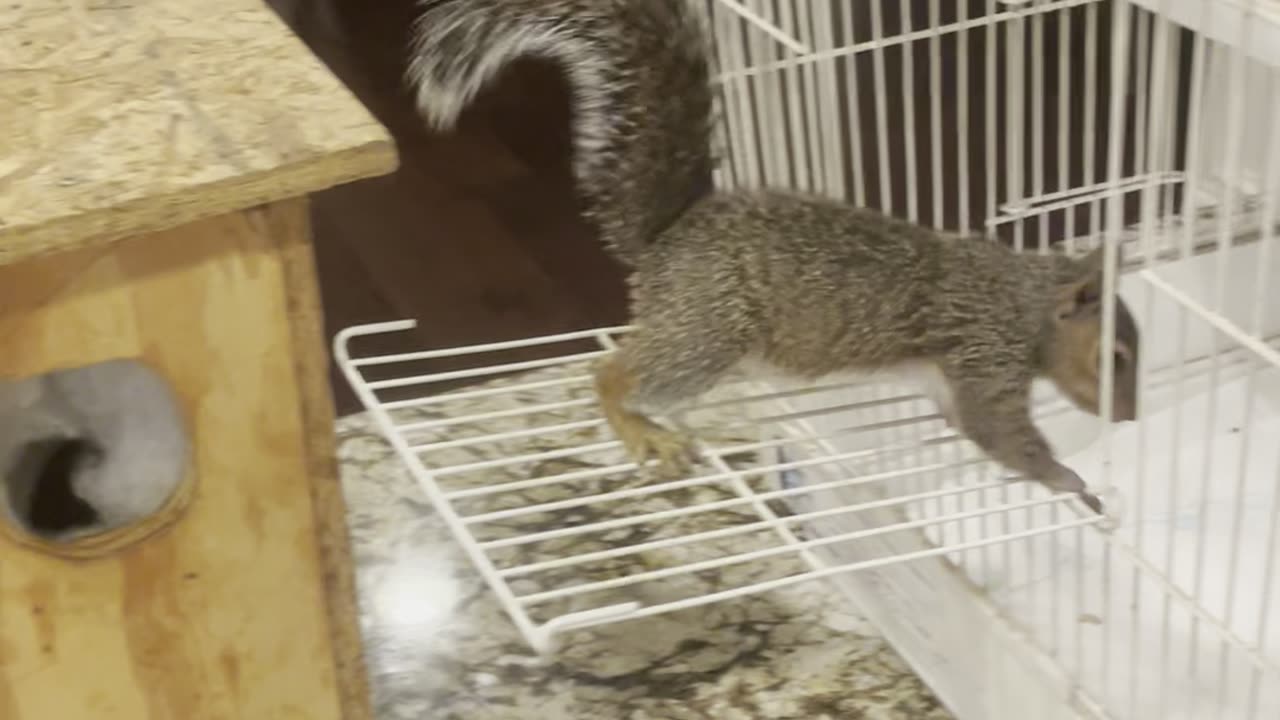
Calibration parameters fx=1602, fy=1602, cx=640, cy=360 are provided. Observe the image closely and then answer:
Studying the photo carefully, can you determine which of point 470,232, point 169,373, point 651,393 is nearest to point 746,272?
point 651,393

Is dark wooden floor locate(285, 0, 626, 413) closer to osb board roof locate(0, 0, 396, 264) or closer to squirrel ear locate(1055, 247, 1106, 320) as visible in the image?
osb board roof locate(0, 0, 396, 264)

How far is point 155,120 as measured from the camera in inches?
40.8

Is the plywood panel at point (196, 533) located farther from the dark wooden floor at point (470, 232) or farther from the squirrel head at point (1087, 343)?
the dark wooden floor at point (470, 232)

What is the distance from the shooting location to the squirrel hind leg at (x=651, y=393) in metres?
1.22

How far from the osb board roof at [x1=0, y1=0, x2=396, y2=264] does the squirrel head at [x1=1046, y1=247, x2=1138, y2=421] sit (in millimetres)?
530

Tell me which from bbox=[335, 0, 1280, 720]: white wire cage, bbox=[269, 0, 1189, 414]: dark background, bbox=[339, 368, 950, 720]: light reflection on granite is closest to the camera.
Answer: bbox=[335, 0, 1280, 720]: white wire cage

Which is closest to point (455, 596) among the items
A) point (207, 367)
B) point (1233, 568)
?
point (207, 367)

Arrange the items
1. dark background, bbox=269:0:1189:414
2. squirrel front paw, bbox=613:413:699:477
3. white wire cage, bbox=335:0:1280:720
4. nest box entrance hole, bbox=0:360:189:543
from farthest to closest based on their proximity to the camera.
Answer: dark background, bbox=269:0:1189:414, squirrel front paw, bbox=613:413:699:477, nest box entrance hole, bbox=0:360:189:543, white wire cage, bbox=335:0:1280:720

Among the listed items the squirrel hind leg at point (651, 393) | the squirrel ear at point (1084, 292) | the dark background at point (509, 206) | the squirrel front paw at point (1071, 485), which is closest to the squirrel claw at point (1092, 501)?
the squirrel front paw at point (1071, 485)

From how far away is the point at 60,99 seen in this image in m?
1.08

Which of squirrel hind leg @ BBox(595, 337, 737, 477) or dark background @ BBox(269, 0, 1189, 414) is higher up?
squirrel hind leg @ BBox(595, 337, 737, 477)

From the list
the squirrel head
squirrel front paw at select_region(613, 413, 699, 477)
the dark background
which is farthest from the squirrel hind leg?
the dark background

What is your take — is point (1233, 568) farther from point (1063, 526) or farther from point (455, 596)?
point (455, 596)

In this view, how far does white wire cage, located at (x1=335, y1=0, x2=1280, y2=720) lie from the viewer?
1.05 metres
